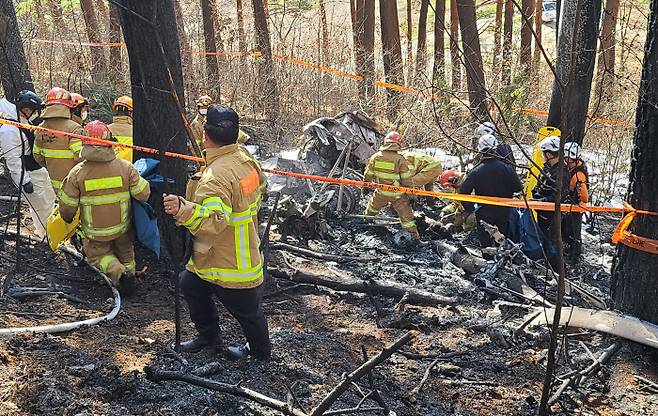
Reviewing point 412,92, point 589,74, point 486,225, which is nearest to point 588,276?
point 486,225

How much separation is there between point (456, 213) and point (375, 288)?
2.93 metres

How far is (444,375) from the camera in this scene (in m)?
4.51

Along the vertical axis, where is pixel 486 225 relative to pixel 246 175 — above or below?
below

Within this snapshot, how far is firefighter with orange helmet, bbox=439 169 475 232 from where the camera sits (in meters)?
8.45

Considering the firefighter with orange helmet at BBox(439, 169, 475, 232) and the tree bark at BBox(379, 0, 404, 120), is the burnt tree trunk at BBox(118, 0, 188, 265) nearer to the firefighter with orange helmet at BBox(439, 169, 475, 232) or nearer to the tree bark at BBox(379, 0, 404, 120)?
the firefighter with orange helmet at BBox(439, 169, 475, 232)

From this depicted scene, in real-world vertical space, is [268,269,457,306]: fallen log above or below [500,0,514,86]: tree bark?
below

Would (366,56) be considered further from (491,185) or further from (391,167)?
(491,185)

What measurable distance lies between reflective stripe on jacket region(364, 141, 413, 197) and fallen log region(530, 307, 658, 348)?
140 inches

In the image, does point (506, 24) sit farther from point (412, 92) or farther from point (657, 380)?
point (657, 380)

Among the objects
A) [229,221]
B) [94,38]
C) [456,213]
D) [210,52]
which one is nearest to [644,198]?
[229,221]

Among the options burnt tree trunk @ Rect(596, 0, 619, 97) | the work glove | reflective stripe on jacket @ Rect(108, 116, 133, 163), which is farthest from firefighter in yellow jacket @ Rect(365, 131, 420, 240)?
the work glove

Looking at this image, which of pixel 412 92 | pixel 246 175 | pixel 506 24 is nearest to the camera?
pixel 246 175

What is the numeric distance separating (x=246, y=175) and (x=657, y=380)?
2852 mm

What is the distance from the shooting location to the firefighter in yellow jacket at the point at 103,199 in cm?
565
